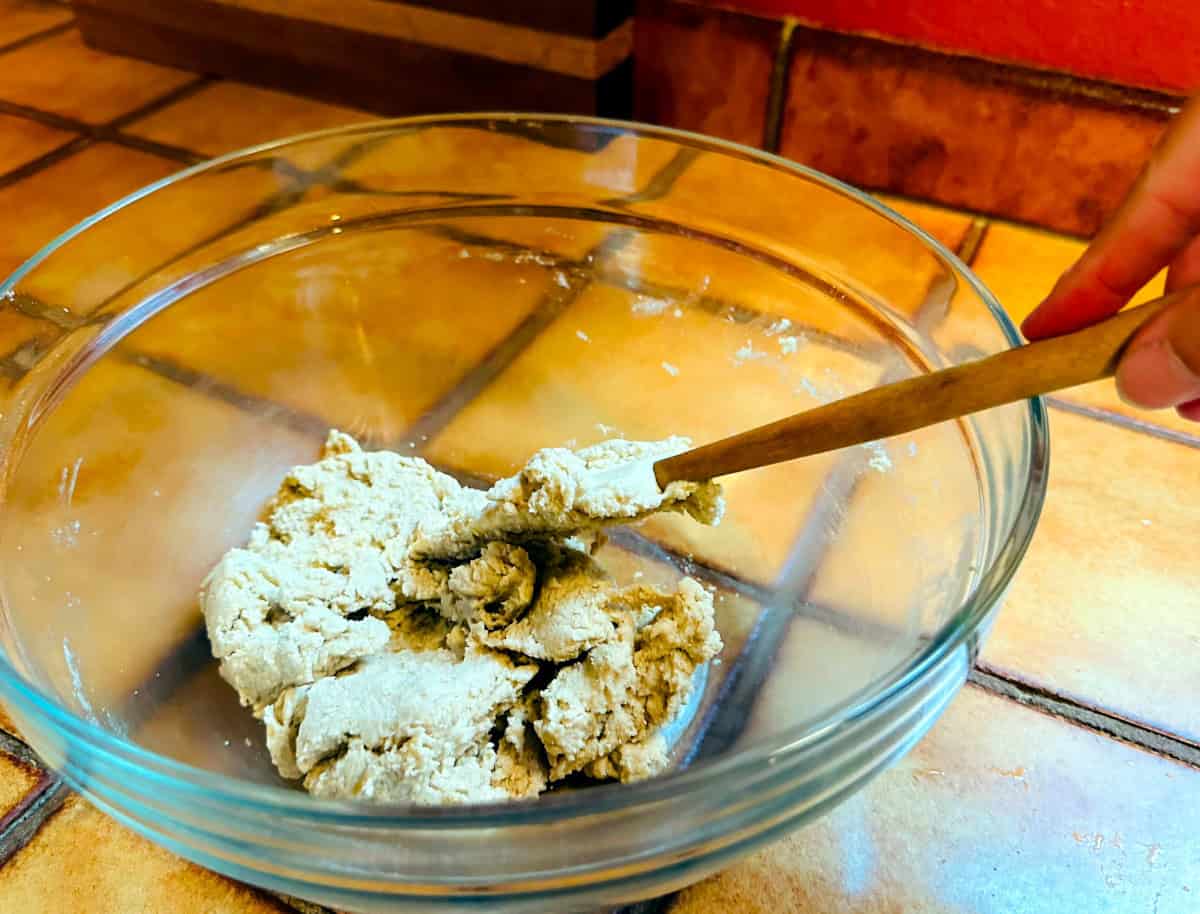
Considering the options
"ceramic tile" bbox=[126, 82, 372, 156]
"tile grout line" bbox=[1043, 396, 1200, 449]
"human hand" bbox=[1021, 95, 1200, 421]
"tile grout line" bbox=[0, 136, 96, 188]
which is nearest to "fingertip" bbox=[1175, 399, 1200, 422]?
"human hand" bbox=[1021, 95, 1200, 421]

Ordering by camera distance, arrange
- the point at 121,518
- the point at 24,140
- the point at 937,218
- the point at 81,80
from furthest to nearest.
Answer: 1. the point at 81,80
2. the point at 24,140
3. the point at 937,218
4. the point at 121,518

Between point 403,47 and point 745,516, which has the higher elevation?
point 403,47

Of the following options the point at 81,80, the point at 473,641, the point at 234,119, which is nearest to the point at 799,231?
the point at 473,641

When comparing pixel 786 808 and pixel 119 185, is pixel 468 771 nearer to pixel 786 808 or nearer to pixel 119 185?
pixel 786 808

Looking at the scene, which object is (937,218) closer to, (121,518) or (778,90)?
(778,90)

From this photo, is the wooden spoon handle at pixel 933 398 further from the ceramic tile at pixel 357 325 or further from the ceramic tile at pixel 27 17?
the ceramic tile at pixel 27 17

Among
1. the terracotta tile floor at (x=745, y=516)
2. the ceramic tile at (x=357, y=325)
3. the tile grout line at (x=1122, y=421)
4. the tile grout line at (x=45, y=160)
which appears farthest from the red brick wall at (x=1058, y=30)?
the tile grout line at (x=45, y=160)

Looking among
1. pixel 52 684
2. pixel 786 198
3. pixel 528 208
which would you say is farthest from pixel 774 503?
pixel 52 684
